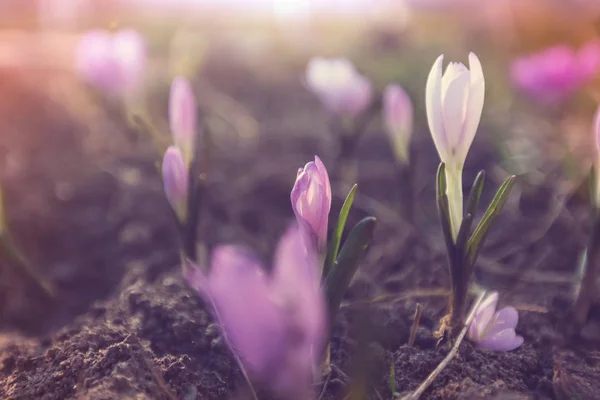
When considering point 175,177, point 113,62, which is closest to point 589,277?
point 175,177

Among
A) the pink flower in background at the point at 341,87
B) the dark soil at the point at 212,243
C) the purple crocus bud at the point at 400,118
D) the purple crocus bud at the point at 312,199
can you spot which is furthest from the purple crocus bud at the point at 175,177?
the pink flower in background at the point at 341,87

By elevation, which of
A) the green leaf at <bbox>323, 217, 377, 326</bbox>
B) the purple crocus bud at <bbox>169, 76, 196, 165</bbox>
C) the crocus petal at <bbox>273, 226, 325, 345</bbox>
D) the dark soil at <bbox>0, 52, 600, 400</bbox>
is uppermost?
the purple crocus bud at <bbox>169, 76, 196, 165</bbox>

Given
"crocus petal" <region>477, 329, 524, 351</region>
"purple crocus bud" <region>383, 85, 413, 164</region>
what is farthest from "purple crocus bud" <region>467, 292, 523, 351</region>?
"purple crocus bud" <region>383, 85, 413, 164</region>

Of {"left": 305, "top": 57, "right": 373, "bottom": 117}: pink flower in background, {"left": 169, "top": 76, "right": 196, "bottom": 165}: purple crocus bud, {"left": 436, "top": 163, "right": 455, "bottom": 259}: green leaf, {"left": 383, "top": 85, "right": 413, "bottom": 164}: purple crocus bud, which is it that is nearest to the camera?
{"left": 436, "top": 163, "right": 455, "bottom": 259}: green leaf

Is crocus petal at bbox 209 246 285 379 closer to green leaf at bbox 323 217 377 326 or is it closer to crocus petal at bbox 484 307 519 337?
green leaf at bbox 323 217 377 326

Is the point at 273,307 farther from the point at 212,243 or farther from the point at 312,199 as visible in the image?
the point at 212,243

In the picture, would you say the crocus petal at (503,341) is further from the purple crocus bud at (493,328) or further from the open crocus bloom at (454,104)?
the open crocus bloom at (454,104)
